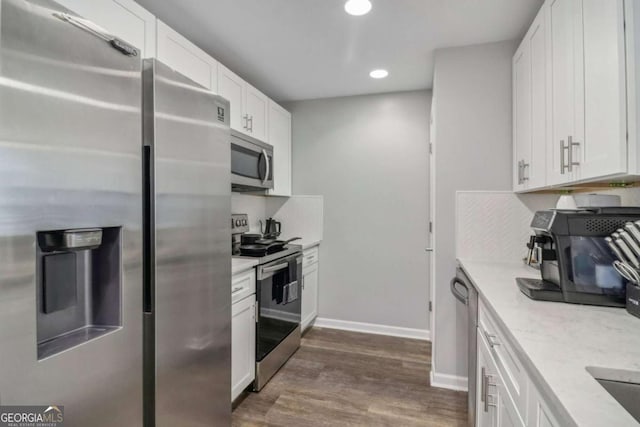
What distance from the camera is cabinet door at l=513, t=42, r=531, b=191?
184 centimetres

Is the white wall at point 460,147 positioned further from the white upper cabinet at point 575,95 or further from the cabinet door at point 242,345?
the cabinet door at point 242,345

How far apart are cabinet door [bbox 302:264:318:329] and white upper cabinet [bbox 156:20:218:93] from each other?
1.85m

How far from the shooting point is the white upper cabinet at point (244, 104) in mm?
2211

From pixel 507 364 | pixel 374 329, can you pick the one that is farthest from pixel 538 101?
→ pixel 374 329

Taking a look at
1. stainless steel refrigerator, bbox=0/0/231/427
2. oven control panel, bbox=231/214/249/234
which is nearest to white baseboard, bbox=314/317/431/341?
oven control panel, bbox=231/214/249/234

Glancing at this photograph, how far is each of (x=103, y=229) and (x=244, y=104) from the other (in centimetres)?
173

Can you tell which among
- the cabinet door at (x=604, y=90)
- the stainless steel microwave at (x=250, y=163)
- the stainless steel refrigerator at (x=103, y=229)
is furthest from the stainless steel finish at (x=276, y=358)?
the cabinet door at (x=604, y=90)

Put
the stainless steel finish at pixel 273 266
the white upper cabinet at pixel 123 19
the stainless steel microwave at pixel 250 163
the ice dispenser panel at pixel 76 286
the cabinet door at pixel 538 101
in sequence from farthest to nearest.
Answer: the stainless steel microwave at pixel 250 163 → the stainless steel finish at pixel 273 266 → the cabinet door at pixel 538 101 → the white upper cabinet at pixel 123 19 → the ice dispenser panel at pixel 76 286

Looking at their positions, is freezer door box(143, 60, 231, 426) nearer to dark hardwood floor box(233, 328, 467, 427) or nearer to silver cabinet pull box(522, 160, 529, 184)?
dark hardwood floor box(233, 328, 467, 427)

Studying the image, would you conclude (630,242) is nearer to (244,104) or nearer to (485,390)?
(485,390)

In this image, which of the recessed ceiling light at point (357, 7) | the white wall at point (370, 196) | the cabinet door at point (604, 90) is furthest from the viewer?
the white wall at point (370, 196)

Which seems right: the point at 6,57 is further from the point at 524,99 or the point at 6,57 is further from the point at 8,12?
the point at 524,99

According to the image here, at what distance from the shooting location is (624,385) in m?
0.71

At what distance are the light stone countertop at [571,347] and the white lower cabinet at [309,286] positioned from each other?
190 cm
